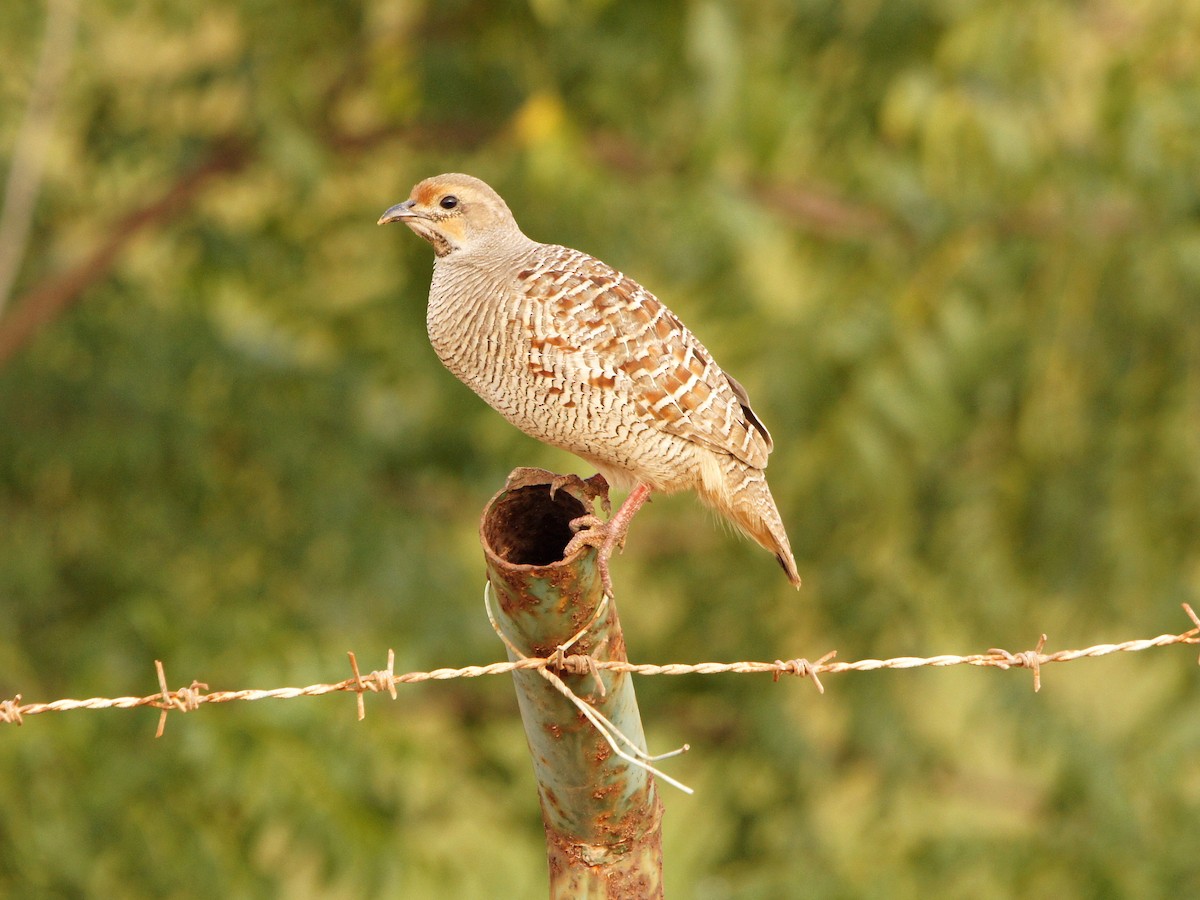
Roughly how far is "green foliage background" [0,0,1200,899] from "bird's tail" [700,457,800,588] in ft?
6.77

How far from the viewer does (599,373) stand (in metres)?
3.51

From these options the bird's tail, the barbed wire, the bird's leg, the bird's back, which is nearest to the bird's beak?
the bird's back

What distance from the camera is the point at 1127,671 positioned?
859 cm

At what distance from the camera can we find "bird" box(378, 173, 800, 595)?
3.49 metres

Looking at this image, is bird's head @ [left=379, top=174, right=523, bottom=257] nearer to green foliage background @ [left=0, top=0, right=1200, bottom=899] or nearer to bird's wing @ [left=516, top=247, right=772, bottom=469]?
bird's wing @ [left=516, top=247, right=772, bottom=469]

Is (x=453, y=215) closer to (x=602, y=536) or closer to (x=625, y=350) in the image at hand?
(x=625, y=350)

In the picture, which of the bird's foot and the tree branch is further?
the tree branch

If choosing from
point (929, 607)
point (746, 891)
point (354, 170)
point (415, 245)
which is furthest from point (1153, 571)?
point (354, 170)

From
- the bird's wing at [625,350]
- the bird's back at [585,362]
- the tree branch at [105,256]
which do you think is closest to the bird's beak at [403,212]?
the bird's back at [585,362]

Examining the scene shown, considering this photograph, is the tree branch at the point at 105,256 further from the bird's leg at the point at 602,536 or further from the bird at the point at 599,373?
the bird's leg at the point at 602,536

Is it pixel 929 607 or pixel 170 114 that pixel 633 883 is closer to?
pixel 929 607

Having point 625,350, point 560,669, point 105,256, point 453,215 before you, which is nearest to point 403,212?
point 453,215

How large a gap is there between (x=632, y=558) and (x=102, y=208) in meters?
3.86

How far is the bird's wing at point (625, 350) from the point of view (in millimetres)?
3494
